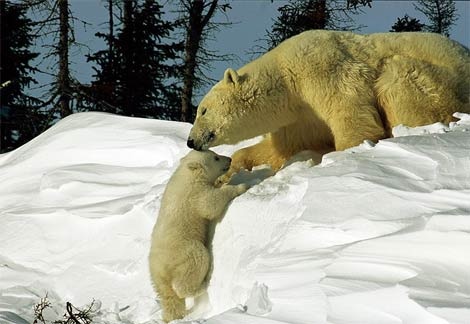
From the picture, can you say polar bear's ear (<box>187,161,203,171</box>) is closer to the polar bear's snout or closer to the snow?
the snow

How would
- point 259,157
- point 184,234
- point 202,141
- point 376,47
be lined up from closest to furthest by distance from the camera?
point 184,234, point 202,141, point 376,47, point 259,157

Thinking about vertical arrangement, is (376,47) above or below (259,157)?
above

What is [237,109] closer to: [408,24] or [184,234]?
[184,234]

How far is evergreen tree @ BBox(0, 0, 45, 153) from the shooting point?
1884cm

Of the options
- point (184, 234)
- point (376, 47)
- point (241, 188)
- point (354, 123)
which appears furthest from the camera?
point (376, 47)

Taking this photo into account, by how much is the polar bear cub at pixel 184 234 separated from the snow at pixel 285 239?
119mm

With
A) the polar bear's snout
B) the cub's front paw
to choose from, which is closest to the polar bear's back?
the polar bear's snout

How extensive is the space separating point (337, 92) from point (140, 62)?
47.6 ft

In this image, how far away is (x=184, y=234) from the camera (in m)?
5.54

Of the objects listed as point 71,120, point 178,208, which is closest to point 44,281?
point 178,208

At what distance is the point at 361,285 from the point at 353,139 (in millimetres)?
2829

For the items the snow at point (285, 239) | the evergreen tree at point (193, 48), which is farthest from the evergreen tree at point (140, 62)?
the snow at point (285, 239)

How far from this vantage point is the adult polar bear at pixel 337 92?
6676 mm

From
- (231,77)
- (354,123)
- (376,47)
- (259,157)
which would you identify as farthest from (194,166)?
(376,47)
